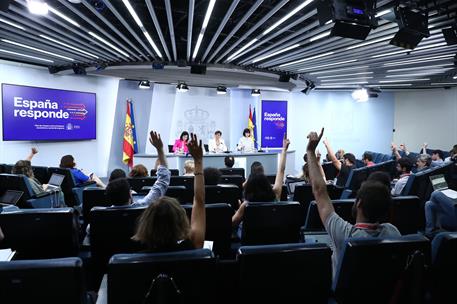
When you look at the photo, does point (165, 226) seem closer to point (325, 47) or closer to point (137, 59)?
point (325, 47)

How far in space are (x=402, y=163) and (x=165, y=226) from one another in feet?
16.4

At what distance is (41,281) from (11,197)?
367 cm

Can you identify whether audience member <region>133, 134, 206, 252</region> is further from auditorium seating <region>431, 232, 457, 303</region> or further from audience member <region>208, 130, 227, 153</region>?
audience member <region>208, 130, 227, 153</region>

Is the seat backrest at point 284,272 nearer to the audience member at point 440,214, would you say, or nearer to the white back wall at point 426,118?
the audience member at point 440,214

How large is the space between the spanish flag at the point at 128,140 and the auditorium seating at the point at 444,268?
9665 mm

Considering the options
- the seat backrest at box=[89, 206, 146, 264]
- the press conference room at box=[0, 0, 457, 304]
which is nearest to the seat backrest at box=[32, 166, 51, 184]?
the press conference room at box=[0, 0, 457, 304]

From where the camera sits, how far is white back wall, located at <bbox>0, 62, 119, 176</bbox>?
8250mm

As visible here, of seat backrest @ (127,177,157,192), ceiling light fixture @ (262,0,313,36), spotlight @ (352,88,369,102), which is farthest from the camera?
spotlight @ (352,88,369,102)

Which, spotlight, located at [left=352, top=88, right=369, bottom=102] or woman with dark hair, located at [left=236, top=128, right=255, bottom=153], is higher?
spotlight, located at [left=352, top=88, right=369, bottom=102]

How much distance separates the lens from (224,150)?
404 inches

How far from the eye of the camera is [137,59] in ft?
28.5

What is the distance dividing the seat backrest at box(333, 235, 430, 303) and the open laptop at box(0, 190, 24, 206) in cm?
423

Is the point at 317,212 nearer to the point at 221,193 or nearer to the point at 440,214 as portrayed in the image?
the point at 221,193

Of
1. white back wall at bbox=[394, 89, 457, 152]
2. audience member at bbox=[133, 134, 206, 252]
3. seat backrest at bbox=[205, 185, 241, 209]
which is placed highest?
white back wall at bbox=[394, 89, 457, 152]
